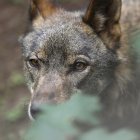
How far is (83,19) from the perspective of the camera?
497 centimetres

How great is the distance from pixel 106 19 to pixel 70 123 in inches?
112

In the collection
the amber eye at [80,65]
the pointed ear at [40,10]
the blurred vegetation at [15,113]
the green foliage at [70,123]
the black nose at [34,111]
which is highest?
A: the pointed ear at [40,10]

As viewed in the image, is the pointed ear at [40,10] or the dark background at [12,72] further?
the dark background at [12,72]

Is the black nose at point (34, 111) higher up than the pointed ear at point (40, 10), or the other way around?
the pointed ear at point (40, 10)

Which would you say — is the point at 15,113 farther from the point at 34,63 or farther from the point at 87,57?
the point at 87,57

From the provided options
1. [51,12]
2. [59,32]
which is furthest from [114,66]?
[51,12]

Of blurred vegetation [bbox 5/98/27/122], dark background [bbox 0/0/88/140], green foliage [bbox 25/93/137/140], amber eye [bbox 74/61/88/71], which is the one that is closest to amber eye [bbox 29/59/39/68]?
amber eye [bbox 74/61/88/71]

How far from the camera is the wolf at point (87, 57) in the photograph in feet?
15.4

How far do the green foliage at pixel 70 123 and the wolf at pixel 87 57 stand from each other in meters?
2.16

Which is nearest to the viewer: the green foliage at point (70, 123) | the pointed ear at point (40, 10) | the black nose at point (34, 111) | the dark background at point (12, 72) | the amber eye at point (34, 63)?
the green foliage at point (70, 123)

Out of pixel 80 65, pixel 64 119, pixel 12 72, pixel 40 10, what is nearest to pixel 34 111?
pixel 80 65

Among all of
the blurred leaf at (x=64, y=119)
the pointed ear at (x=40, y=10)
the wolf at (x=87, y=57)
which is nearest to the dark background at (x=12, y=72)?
the pointed ear at (x=40, y=10)

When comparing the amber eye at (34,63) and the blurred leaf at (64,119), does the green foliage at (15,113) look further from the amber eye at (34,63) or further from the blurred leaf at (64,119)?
the blurred leaf at (64,119)

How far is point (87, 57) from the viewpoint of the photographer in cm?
479
